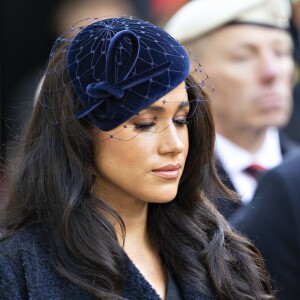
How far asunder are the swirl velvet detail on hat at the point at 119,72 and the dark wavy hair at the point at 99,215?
7 cm

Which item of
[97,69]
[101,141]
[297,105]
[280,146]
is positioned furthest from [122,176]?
[297,105]

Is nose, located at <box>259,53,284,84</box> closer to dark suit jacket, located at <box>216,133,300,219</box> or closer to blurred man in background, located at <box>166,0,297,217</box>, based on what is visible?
blurred man in background, located at <box>166,0,297,217</box>

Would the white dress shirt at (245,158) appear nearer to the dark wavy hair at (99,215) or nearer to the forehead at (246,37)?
the forehead at (246,37)

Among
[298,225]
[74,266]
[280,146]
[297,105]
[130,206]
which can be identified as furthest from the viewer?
[297,105]

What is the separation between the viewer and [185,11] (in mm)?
5840

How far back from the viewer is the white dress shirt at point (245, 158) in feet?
17.1

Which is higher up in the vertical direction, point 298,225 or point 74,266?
point 74,266

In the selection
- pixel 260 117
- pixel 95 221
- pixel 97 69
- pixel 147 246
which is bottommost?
pixel 260 117

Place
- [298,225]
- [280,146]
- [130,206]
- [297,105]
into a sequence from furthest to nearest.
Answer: [297,105] → [280,146] → [298,225] → [130,206]

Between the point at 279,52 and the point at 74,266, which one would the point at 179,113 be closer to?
the point at 74,266

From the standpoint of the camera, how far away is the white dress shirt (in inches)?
205

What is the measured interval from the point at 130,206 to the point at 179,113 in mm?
328

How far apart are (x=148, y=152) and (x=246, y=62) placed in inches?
103

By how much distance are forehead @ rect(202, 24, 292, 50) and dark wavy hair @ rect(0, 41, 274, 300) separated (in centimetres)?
216
